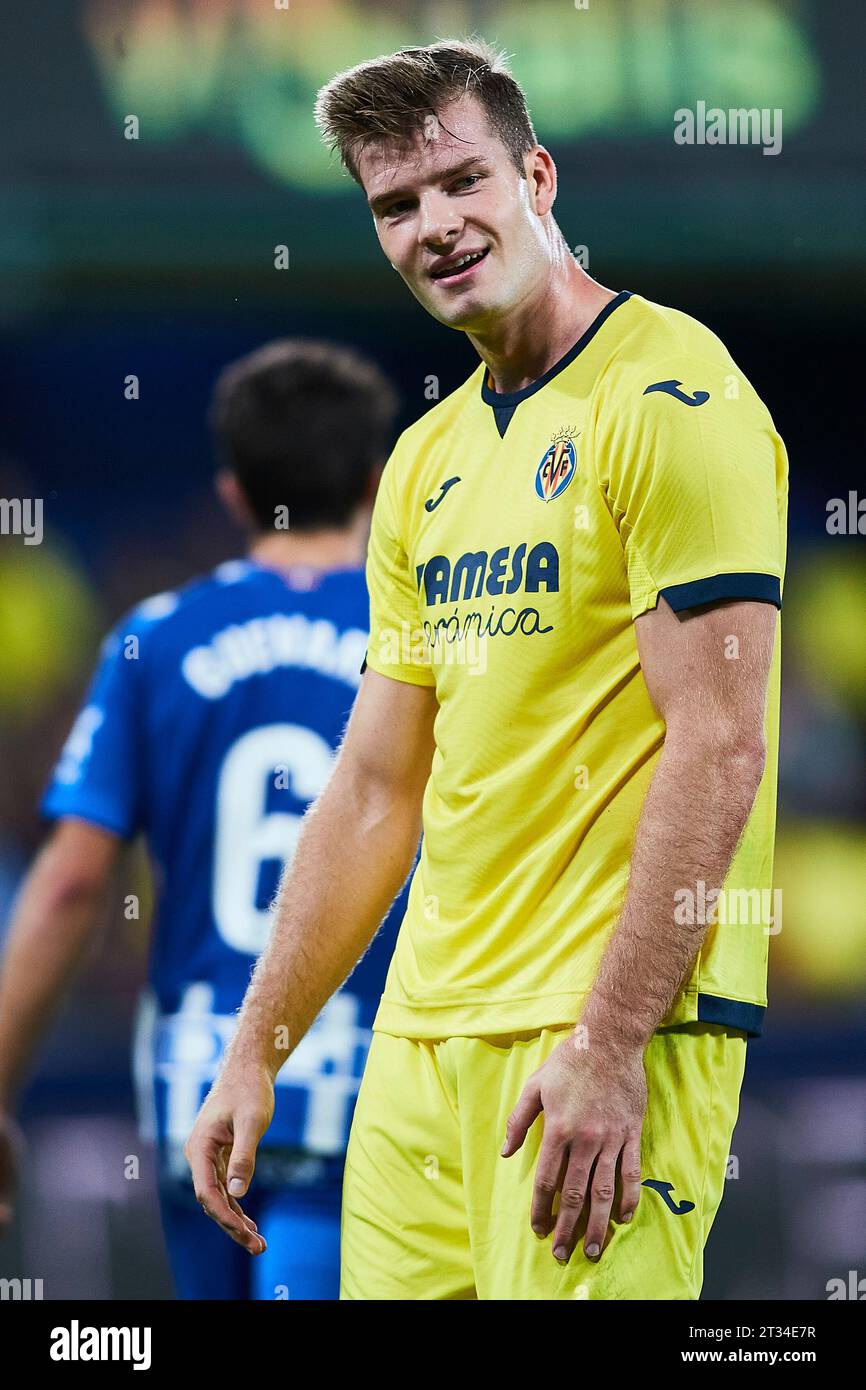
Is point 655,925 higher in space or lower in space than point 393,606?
lower

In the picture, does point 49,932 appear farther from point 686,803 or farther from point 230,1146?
point 686,803

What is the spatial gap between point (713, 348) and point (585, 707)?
413 millimetres

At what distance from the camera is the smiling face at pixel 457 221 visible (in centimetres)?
191

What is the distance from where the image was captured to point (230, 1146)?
1.92 meters

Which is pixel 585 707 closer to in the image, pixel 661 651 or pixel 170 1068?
→ pixel 661 651

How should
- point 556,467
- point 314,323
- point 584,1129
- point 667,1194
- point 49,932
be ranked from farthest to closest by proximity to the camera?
point 314,323 < point 49,932 < point 556,467 < point 667,1194 < point 584,1129

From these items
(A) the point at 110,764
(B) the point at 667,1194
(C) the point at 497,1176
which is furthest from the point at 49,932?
(B) the point at 667,1194

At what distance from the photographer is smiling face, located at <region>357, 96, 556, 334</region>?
1907 millimetres

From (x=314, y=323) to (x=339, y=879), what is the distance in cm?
341

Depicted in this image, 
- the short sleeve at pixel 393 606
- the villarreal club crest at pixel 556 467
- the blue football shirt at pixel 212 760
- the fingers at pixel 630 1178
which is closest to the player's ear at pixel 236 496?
the blue football shirt at pixel 212 760

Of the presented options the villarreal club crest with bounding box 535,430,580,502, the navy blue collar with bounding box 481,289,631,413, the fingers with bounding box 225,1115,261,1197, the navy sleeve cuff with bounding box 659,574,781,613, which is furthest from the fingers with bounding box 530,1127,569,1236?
the navy blue collar with bounding box 481,289,631,413

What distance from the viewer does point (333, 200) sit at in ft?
16.5

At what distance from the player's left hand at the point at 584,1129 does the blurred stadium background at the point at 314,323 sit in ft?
6.88

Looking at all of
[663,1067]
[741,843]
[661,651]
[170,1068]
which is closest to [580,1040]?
[663,1067]
